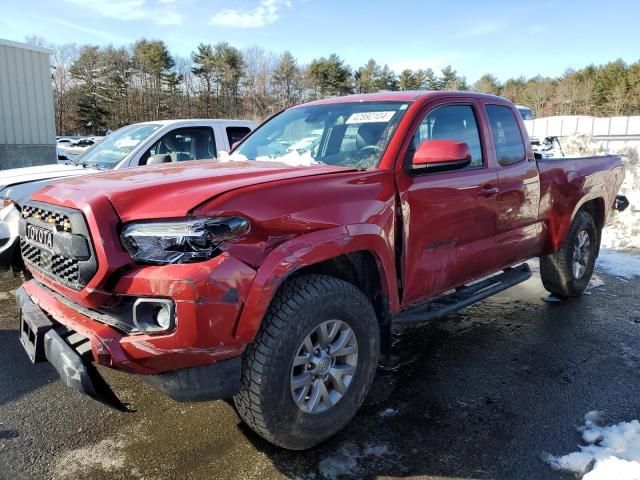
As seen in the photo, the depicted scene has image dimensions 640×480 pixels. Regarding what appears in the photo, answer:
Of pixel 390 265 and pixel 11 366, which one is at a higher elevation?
pixel 390 265

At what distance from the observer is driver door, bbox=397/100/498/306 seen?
3.23 meters

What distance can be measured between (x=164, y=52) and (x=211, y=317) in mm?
60321

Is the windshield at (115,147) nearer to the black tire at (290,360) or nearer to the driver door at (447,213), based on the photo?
the driver door at (447,213)

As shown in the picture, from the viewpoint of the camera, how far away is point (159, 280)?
218 centimetres

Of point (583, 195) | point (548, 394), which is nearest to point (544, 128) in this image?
point (583, 195)

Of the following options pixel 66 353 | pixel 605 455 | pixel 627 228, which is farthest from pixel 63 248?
pixel 627 228

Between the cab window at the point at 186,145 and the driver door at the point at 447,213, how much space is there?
3.50 meters

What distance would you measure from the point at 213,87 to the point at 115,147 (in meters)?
54.7

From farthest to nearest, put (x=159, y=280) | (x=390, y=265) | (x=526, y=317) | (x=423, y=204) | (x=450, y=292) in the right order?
(x=526, y=317) → (x=450, y=292) → (x=423, y=204) → (x=390, y=265) → (x=159, y=280)

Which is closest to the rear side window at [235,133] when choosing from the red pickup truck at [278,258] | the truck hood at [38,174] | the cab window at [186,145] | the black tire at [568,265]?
the cab window at [186,145]

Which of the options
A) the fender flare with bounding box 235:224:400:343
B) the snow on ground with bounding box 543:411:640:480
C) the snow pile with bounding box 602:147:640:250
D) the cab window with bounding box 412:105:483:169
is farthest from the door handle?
the snow pile with bounding box 602:147:640:250

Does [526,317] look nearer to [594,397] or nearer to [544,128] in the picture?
[594,397]

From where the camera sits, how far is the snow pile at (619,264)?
6.76 metres

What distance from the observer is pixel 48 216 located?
265 cm
